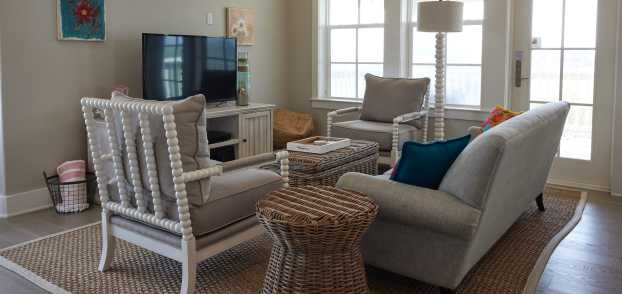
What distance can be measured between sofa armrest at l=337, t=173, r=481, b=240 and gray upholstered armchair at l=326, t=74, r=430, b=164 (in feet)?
6.91

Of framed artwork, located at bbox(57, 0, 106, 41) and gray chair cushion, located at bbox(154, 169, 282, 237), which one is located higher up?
framed artwork, located at bbox(57, 0, 106, 41)

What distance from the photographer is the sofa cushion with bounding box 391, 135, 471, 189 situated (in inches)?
96.4

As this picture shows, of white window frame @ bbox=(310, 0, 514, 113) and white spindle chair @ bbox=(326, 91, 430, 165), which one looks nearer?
white spindle chair @ bbox=(326, 91, 430, 165)

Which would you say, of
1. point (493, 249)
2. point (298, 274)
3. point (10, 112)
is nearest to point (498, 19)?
point (493, 249)

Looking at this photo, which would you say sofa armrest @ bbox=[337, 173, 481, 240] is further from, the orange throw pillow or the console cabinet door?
the console cabinet door

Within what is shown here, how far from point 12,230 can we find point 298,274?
2.27 m

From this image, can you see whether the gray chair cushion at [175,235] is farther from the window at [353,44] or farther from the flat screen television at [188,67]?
the window at [353,44]

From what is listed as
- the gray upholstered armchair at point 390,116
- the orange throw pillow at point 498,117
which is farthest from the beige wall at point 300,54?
the orange throw pillow at point 498,117

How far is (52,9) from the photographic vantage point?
3904 mm

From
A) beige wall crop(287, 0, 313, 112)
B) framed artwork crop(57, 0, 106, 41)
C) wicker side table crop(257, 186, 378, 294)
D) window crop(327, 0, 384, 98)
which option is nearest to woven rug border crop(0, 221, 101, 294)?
wicker side table crop(257, 186, 378, 294)

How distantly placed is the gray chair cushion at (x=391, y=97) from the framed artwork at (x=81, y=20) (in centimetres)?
239

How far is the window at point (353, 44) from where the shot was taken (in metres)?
5.63

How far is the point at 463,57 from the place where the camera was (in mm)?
5074

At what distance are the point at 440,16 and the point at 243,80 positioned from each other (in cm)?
200
